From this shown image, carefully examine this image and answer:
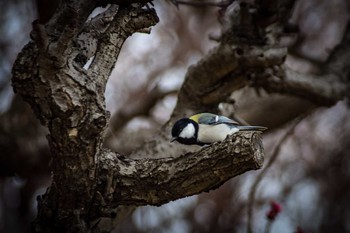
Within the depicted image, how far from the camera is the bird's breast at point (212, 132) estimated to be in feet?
5.99

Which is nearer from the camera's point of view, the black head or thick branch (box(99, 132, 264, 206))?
thick branch (box(99, 132, 264, 206))

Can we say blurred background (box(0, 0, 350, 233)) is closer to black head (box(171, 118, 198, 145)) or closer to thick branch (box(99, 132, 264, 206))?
black head (box(171, 118, 198, 145))

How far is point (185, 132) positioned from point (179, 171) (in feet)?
1.96

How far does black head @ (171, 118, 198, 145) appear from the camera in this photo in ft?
6.37

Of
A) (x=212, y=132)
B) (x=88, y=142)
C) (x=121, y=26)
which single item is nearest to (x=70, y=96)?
(x=88, y=142)

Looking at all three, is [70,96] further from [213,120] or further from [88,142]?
[213,120]

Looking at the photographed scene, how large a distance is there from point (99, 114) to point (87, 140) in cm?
7

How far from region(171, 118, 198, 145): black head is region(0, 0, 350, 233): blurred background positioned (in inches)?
10.4

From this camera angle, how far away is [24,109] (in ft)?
8.52

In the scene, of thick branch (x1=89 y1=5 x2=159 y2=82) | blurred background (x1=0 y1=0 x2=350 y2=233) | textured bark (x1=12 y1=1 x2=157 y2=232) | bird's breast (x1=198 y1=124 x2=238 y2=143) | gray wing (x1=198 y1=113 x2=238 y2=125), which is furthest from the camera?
blurred background (x1=0 y1=0 x2=350 y2=233)

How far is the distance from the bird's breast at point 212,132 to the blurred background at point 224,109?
0.38 m

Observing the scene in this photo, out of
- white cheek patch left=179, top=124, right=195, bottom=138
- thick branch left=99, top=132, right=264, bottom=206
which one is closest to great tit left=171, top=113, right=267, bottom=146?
white cheek patch left=179, top=124, right=195, bottom=138

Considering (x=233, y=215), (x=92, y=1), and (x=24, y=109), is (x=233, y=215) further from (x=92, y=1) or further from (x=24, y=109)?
(x=92, y=1)

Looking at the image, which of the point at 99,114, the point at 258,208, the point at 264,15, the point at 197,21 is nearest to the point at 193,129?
the point at 264,15
